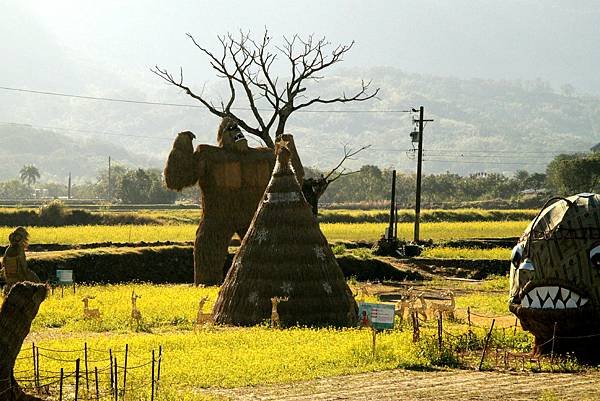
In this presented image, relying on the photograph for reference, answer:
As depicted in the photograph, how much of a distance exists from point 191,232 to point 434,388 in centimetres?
4249

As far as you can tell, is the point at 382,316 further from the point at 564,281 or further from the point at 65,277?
the point at 65,277

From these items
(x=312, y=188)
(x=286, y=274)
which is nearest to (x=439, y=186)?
(x=312, y=188)

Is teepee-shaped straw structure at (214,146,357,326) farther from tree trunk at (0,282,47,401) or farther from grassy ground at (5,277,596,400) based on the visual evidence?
tree trunk at (0,282,47,401)

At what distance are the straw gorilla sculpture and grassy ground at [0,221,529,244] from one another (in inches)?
1278

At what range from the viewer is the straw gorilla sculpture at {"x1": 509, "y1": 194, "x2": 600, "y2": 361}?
21297mm

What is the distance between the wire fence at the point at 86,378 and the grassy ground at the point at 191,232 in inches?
1195

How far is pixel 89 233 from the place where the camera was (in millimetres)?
55812

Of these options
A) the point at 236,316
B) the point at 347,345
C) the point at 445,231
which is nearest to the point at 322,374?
the point at 347,345

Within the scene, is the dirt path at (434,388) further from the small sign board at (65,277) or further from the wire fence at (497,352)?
the small sign board at (65,277)

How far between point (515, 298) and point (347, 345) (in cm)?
357

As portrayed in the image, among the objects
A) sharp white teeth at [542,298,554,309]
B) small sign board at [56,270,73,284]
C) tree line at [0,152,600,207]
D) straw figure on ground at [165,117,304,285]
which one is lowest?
small sign board at [56,270,73,284]

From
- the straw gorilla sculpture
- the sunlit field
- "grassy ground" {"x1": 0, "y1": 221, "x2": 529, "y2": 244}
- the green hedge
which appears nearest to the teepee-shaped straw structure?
the sunlit field

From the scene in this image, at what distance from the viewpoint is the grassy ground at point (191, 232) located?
176 ft

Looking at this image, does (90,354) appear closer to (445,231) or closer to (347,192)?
(445,231)
